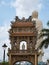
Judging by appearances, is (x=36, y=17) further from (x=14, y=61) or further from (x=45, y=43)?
(x=45, y=43)

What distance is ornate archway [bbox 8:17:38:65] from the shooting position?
72375mm

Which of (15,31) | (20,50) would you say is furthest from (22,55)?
(15,31)

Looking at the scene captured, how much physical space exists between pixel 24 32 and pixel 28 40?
209 centimetres

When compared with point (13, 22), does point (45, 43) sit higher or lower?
lower

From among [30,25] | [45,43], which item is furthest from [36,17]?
[45,43]

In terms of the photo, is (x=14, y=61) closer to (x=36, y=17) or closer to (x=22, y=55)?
(x=22, y=55)

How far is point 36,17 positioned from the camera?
116688mm

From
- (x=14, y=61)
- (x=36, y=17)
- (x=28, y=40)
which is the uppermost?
(x=36, y=17)

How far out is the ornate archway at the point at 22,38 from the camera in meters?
72.4

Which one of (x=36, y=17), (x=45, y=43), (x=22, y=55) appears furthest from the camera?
(x=36, y=17)

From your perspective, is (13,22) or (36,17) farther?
(36,17)

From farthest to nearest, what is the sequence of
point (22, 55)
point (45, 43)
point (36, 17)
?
1. point (36, 17)
2. point (22, 55)
3. point (45, 43)

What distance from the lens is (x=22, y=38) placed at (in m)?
73.6

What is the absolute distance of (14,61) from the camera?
238 feet
